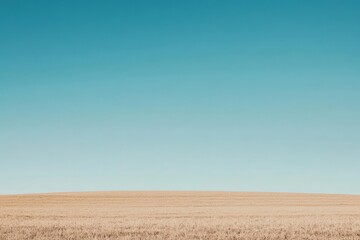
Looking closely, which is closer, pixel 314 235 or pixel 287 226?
pixel 314 235

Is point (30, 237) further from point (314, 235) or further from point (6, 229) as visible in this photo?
point (314, 235)

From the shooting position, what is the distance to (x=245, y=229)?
21.1 m

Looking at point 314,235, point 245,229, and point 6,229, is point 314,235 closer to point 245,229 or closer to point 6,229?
point 245,229

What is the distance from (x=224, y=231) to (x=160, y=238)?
12.3ft

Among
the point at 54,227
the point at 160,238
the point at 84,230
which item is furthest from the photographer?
the point at 54,227

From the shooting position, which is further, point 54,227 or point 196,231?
point 54,227

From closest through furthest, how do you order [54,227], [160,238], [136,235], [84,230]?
[160,238]
[136,235]
[84,230]
[54,227]

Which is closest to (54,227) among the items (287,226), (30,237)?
(30,237)

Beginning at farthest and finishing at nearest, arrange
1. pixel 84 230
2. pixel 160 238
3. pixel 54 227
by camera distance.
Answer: pixel 54 227 < pixel 84 230 < pixel 160 238

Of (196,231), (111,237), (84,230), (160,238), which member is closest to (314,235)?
(196,231)

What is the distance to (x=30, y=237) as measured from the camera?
734 inches

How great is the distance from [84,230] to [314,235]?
9873 mm

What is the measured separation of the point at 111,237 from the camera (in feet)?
61.1

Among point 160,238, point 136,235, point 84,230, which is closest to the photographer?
point 160,238
